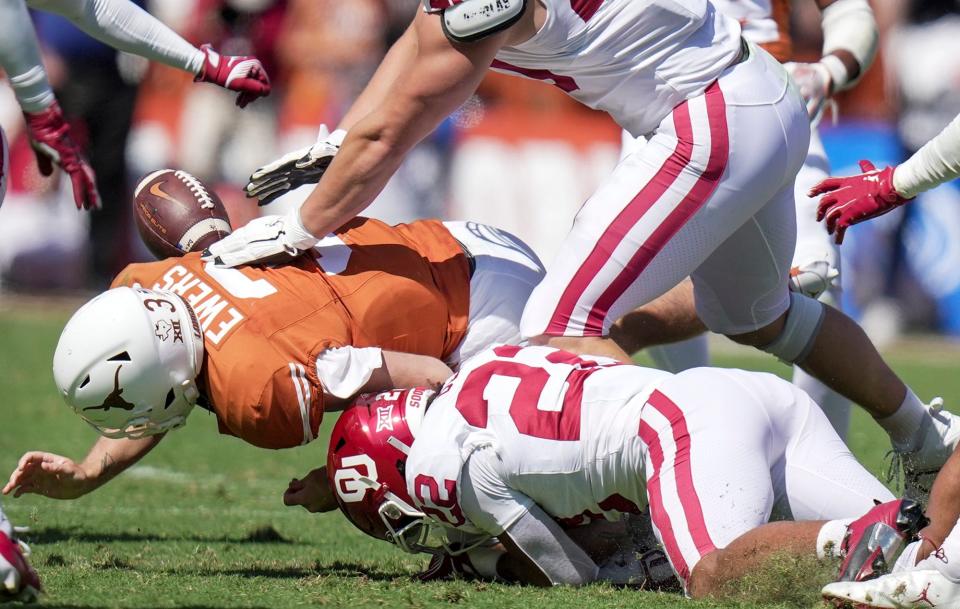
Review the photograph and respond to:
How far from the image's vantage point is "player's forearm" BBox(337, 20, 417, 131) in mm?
3906

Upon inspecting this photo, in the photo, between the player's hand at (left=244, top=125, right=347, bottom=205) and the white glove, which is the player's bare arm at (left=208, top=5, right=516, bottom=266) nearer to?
the white glove

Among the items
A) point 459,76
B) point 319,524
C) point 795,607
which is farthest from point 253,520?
point 795,607

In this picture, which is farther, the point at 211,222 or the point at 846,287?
the point at 846,287

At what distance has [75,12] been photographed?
14.9 ft

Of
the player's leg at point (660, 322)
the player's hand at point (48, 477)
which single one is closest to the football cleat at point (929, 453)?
the player's leg at point (660, 322)

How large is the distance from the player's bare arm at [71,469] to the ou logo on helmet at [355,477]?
2.26 ft

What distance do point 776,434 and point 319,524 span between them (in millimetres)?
2105

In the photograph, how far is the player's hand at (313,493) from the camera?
3535 millimetres

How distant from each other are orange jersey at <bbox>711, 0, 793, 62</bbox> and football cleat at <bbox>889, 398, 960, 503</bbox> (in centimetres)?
151

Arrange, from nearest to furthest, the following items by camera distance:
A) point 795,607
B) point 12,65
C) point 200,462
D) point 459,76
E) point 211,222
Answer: point 795,607 → point 459,76 → point 211,222 → point 12,65 → point 200,462

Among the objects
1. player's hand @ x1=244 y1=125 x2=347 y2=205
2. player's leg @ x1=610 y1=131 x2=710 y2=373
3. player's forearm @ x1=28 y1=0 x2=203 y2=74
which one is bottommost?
player's leg @ x1=610 y1=131 x2=710 y2=373

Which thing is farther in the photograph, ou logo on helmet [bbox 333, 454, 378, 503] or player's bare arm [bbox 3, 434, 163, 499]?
player's bare arm [bbox 3, 434, 163, 499]

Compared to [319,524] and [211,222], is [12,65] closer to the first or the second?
[211,222]

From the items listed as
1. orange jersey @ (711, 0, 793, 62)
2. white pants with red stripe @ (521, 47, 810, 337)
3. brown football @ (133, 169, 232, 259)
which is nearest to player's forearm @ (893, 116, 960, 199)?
white pants with red stripe @ (521, 47, 810, 337)
